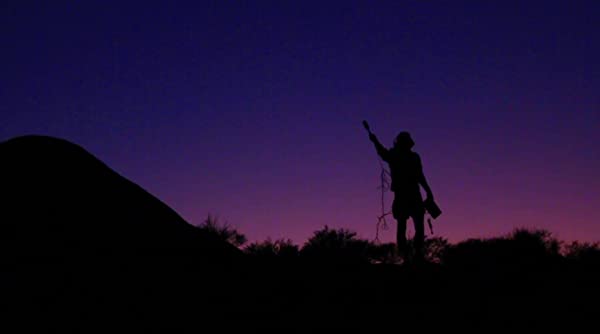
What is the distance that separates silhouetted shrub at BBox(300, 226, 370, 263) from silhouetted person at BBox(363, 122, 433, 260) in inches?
48.5

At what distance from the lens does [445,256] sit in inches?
525

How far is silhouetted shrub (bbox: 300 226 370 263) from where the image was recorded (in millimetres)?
11328

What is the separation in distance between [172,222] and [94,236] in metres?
1.66

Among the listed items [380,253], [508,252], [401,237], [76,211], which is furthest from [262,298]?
[508,252]

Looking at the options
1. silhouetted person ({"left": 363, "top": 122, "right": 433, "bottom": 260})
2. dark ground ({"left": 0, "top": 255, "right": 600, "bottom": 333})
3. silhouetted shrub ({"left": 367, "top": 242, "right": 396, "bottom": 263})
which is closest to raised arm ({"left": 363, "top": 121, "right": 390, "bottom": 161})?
silhouetted person ({"left": 363, "top": 122, "right": 433, "bottom": 260})

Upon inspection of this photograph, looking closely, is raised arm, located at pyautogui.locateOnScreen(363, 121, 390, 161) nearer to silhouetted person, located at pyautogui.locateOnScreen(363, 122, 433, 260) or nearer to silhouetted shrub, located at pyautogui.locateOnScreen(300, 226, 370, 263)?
silhouetted person, located at pyautogui.locateOnScreen(363, 122, 433, 260)

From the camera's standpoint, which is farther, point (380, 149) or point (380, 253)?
point (380, 253)

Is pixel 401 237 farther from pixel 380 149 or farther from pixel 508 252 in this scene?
pixel 508 252

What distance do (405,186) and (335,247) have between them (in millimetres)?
2706

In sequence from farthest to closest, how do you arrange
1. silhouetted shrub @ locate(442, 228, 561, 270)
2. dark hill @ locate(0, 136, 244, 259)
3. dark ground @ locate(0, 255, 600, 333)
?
silhouetted shrub @ locate(442, 228, 561, 270)
dark hill @ locate(0, 136, 244, 259)
dark ground @ locate(0, 255, 600, 333)

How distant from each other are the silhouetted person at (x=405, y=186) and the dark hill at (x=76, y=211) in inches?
117

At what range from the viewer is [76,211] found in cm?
854

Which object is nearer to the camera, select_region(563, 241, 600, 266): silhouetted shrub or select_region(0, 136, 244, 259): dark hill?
select_region(0, 136, 244, 259): dark hill

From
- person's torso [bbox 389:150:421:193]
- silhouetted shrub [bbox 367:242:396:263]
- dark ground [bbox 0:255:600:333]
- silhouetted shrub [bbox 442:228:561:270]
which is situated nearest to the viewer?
dark ground [bbox 0:255:600:333]
